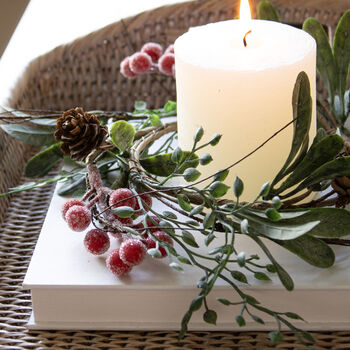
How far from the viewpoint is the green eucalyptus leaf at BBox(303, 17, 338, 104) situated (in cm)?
64

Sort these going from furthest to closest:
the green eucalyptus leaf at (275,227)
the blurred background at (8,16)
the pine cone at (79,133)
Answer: the blurred background at (8,16) < the pine cone at (79,133) < the green eucalyptus leaf at (275,227)

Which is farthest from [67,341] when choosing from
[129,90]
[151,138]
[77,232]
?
[129,90]

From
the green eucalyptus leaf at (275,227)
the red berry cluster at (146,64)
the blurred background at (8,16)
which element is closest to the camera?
the green eucalyptus leaf at (275,227)

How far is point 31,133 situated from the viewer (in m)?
0.67

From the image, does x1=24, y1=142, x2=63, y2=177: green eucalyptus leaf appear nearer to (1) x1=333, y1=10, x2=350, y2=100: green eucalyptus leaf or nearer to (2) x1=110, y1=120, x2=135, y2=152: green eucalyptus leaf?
(2) x1=110, y1=120, x2=135, y2=152: green eucalyptus leaf

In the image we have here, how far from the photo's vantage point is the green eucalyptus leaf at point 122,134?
21.3 inches

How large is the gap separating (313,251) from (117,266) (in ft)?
0.45

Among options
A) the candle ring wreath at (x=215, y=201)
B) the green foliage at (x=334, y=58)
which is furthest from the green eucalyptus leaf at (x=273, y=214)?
the green foliage at (x=334, y=58)

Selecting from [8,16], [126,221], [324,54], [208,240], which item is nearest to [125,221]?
[126,221]

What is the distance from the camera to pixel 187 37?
1.86 feet

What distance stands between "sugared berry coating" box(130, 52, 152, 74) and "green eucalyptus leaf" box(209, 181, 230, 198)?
1.00 feet

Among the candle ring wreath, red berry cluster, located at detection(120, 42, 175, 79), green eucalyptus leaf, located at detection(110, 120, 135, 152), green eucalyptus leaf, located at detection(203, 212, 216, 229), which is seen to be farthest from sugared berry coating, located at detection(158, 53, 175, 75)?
green eucalyptus leaf, located at detection(203, 212, 216, 229)

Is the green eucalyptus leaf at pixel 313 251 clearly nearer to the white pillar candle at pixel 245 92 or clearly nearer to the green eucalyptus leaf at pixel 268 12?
the white pillar candle at pixel 245 92

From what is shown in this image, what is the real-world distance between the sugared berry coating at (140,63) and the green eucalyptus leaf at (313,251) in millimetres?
333
